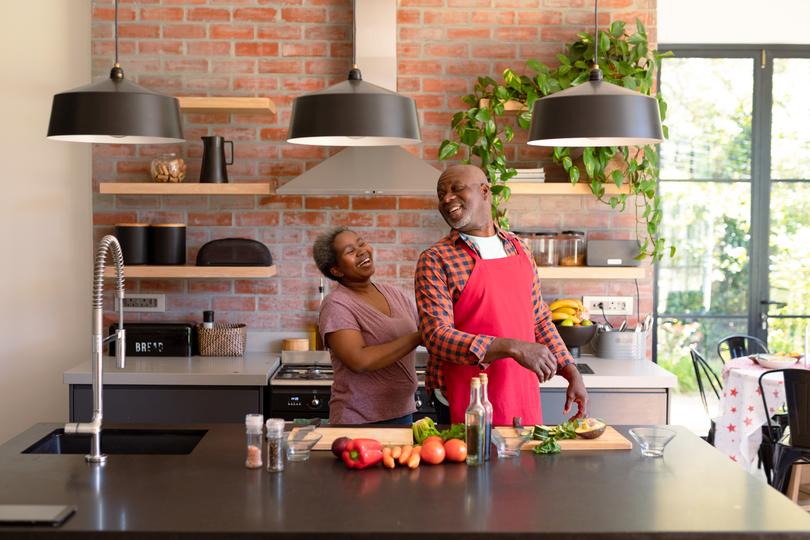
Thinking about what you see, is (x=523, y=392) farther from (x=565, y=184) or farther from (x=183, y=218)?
(x=183, y=218)

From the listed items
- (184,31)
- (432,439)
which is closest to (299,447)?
(432,439)

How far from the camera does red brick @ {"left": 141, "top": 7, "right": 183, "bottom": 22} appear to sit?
15.4 feet

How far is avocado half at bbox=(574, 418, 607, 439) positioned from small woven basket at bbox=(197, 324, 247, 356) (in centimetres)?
227

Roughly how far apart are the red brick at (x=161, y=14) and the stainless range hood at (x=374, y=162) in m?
0.90

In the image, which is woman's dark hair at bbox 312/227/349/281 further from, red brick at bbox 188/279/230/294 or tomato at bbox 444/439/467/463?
red brick at bbox 188/279/230/294

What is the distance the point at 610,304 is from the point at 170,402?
2.19 metres

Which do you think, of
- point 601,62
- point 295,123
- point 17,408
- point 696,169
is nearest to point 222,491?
point 295,123

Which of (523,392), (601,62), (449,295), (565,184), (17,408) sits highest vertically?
(601,62)

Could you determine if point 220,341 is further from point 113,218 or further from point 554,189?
point 554,189

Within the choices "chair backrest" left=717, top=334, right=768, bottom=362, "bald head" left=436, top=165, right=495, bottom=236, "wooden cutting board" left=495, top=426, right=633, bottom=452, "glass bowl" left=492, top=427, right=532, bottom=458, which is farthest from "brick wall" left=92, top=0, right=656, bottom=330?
"glass bowl" left=492, top=427, right=532, bottom=458

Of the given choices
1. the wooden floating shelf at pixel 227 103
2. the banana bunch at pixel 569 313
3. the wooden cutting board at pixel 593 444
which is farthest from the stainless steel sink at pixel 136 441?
the banana bunch at pixel 569 313

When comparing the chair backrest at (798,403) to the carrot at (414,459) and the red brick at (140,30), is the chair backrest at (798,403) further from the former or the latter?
the red brick at (140,30)

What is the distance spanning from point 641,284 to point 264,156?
2.00 metres

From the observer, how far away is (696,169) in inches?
228
